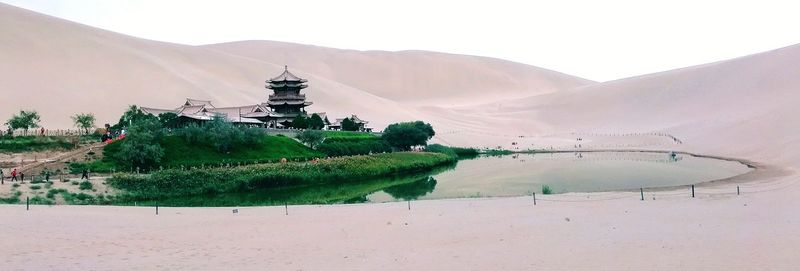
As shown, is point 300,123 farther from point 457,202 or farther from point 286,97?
point 457,202

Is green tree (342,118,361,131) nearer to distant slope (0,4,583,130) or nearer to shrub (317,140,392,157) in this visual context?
shrub (317,140,392,157)

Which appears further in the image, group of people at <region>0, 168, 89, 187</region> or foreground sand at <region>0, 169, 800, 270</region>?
group of people at <region>0, 168, 89, 187</region>

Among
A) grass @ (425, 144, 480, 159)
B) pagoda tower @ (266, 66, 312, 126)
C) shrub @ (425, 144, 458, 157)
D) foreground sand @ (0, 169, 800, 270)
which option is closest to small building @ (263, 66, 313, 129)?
pagoda tower @ (266, 66, 312, 126)

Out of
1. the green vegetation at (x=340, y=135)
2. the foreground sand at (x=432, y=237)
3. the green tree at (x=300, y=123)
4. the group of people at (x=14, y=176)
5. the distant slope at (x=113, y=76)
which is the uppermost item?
the distant slope at (x=113, y=76)

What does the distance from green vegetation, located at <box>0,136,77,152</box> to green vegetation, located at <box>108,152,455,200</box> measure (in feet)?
28.8

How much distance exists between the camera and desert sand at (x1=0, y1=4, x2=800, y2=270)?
11.6 m

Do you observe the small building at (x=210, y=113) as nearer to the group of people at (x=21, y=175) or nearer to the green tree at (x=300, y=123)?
Result: the green tree at (x=300, y=123)

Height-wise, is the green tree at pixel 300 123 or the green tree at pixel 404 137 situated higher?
the green tree at pixel 300 123

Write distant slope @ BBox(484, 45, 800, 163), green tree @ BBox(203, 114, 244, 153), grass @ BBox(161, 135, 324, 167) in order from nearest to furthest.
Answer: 1. grass @ BBox(161, 135, 324, 167)
2. green tree @ BBox(203, 114, 244, 153)
3. distant slope @ BBox(484, 45, 800, 163)

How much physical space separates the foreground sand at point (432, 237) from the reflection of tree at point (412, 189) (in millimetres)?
8726

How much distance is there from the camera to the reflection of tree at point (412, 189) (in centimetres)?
2948

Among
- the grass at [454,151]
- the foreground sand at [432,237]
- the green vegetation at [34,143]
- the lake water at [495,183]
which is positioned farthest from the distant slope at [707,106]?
the green vegetation at [34,143]

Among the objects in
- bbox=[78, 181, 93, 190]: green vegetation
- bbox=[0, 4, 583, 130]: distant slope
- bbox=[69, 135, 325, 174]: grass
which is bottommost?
bbox=[78, 181, 93, 190]: green vegetation

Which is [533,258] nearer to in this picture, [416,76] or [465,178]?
[465,178]
